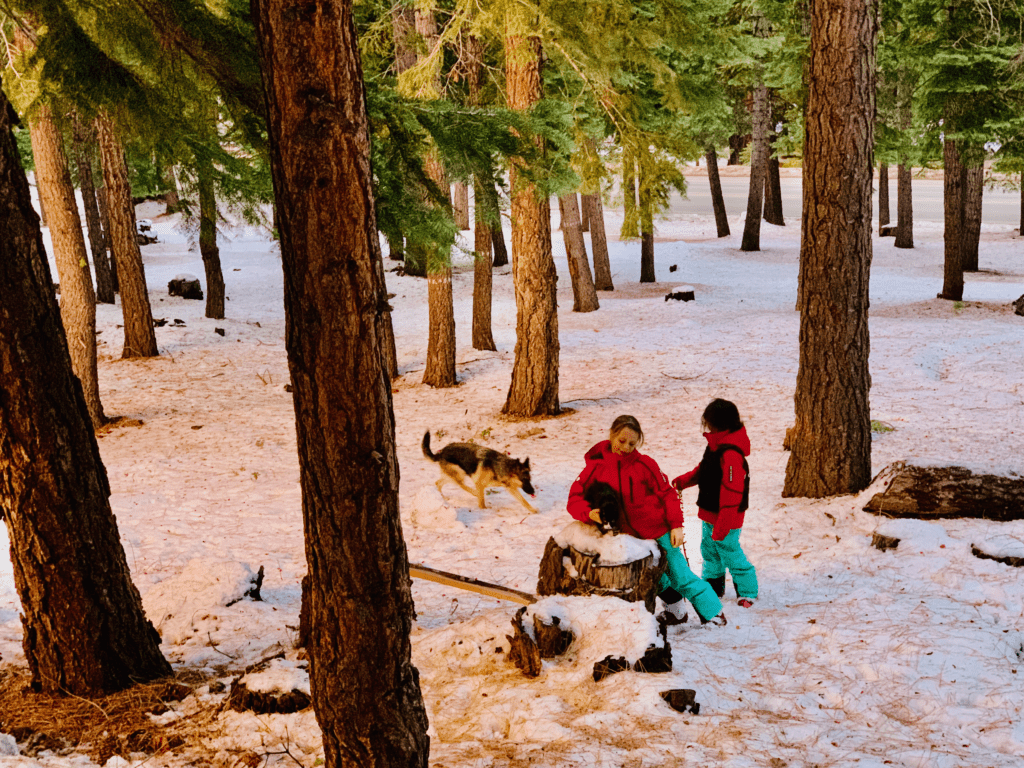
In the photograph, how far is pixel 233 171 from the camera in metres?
6.34

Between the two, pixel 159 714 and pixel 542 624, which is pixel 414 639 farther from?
pixel 159 714

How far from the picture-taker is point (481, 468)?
28.8ft

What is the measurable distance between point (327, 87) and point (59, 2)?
399 centimetres

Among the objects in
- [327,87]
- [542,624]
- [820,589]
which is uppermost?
[327,87]

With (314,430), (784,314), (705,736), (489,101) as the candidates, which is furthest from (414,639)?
(784,314)

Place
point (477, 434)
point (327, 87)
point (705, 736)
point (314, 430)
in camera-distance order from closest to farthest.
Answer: point (327, 87)
point (314, 430)
point (705, 736)
point (477, 434)

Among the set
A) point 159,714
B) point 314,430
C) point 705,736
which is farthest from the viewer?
point 159,714

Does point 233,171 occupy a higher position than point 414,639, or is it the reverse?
point 233,171

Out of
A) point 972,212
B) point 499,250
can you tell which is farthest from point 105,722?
point 499,250

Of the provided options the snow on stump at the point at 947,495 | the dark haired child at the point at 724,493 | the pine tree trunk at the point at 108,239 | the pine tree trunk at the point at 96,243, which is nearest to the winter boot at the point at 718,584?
the dark haired child at the point at 724,493

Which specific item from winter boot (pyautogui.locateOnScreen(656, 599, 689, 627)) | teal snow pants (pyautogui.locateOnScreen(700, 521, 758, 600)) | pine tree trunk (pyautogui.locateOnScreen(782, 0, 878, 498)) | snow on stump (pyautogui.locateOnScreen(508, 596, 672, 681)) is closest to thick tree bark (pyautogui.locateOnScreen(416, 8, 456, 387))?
pine tree trunk (pyautogui.locateOnScreen(782, 0, 878, 498))

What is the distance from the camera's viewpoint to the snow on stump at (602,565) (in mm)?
5270

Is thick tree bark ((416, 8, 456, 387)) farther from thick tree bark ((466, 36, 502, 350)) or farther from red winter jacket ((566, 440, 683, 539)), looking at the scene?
red winter jacket ((566, 440, 683, 539))

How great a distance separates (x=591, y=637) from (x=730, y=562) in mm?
1588
